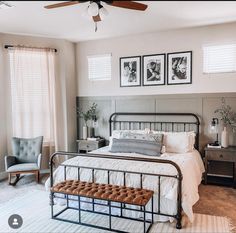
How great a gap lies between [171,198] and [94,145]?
2487 mm

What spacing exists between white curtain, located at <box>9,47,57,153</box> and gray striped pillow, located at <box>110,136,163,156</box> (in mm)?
1578

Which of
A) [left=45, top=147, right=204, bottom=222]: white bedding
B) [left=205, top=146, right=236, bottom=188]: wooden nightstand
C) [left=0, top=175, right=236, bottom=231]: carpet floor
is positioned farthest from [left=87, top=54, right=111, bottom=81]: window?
[left=205, top=146, right=236, bottom=188]: wooden nightstand

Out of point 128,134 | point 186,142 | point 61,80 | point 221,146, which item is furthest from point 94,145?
point 221,146

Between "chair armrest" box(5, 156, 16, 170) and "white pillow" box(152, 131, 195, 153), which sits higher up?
"white pillow" box(152, 131, 195, 153)

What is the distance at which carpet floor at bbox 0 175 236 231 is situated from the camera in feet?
10.6

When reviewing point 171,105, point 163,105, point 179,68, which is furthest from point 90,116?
point 179,68

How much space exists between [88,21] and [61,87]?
1.71 m

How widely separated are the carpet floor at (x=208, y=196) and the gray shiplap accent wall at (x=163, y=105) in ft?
2.78

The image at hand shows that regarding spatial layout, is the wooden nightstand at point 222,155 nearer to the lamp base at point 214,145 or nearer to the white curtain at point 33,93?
the lamp base at point 214,145

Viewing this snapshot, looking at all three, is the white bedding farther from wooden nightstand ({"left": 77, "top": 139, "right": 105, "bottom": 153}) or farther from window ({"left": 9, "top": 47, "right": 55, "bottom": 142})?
window ({"left": 9, "top": 47, "right": 55, "bottom": 142})

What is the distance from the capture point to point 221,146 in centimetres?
411

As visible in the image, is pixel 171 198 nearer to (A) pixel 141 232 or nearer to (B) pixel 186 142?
(A) pixel 141 232

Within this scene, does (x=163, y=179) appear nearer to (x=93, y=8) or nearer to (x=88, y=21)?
(x=93, y=8)

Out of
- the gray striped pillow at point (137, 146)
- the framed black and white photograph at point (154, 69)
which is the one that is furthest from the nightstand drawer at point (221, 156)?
the framed black and white photograph at point (154, 69)
